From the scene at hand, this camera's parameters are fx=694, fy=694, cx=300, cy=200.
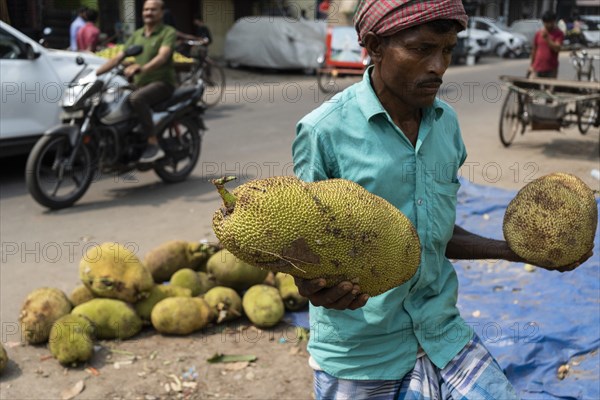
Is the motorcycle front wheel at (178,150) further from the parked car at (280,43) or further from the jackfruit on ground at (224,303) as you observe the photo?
the parked car at (280,43)

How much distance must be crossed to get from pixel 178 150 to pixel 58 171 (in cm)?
123

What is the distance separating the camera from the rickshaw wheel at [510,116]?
813 centimetres

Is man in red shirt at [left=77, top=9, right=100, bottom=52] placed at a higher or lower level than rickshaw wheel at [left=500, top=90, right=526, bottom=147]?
higher

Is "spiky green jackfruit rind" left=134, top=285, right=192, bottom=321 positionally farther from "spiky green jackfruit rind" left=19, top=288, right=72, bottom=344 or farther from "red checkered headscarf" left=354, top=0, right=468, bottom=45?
"red checkered headscarf" left=354, top=0, right=468, bottom=45

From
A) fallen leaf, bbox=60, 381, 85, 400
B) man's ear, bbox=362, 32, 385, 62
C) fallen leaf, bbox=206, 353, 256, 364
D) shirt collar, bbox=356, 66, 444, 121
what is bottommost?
fallen leaf, bbox=206, 353, 256, 364

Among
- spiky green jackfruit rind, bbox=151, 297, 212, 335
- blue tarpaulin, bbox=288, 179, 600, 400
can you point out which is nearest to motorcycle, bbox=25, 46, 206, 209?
spiky green jackfruit rind, bbox=151, 297, 212, 335

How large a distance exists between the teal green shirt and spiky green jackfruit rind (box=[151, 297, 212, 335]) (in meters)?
1.70

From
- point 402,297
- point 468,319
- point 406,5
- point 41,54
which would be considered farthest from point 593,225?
point 41,54

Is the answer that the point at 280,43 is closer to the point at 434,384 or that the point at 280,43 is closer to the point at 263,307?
the point at 263,307

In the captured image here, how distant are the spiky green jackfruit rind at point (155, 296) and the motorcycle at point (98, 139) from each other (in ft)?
7.32

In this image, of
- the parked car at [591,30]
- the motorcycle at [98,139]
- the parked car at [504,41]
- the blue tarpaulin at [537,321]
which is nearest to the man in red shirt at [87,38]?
the motorcycle at [98,139]

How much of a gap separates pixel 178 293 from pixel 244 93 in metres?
10.2

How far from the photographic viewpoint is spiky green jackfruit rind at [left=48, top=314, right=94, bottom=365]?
3.15 m

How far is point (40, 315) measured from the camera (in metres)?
3.33
